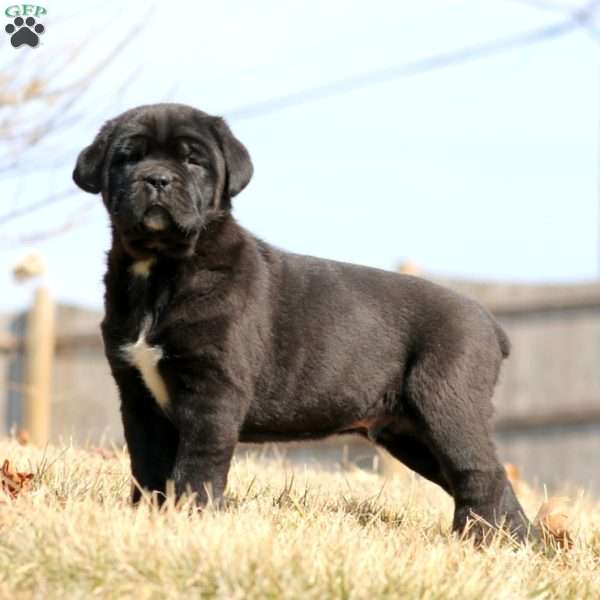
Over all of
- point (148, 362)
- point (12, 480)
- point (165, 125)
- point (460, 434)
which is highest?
point (165, 125)

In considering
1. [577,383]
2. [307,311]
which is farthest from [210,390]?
[577,383]

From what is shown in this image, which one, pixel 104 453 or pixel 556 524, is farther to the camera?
pixel 104 453

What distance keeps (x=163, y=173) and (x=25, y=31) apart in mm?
3813

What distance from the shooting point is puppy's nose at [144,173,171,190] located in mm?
5084

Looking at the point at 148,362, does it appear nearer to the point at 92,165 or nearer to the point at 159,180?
the point at 159,180

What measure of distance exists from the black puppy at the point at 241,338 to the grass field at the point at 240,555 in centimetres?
32

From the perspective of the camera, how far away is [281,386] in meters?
5.52

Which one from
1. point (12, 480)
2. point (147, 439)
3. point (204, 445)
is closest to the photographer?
point (204, 445)

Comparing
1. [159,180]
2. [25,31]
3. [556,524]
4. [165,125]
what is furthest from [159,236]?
[25,31]

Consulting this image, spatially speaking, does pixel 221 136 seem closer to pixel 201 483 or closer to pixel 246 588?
pixel 201 483

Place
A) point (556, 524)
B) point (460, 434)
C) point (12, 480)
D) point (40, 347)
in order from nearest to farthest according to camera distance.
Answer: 1. point (12, 480)
2. point (460, 434)
3. point (556, 524)
4. point (40, 347)

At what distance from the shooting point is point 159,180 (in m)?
5.09

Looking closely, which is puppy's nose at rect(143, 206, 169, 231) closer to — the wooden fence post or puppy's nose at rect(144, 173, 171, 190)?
puppy's nose at rect(144, 173, 171, 190)

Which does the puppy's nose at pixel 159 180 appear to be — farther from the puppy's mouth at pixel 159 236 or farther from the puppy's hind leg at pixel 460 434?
the puppy's hind leg at pixel 460 434
